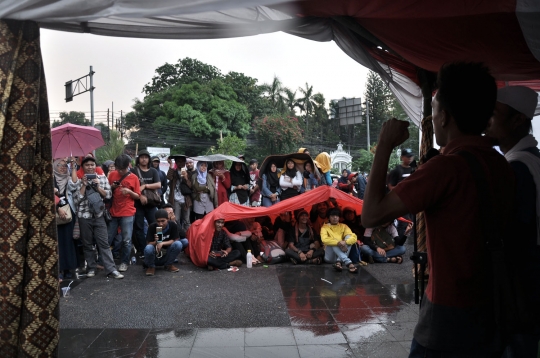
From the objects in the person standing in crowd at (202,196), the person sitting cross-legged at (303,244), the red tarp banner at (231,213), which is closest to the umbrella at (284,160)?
the person standing in crowd at (202,196)

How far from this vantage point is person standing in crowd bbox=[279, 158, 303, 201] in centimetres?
864

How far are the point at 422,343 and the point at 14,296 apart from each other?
2.05 metres

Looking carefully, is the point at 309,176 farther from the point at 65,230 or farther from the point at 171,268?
the point at 65,230

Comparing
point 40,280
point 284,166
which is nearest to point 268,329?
point 40,280

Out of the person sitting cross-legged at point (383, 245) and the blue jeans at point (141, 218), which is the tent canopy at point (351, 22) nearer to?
the person sitting cross-legged at point (383, 245)

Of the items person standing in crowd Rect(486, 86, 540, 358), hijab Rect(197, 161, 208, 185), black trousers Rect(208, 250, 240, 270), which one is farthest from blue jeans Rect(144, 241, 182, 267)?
person standing in crowd Rect(486, 86, 540, 358)

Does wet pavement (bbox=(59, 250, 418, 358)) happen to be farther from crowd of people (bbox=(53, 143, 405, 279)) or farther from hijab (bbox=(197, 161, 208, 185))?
hijab (bbox=(197, 161, 208, 185))

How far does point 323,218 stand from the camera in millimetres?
7656

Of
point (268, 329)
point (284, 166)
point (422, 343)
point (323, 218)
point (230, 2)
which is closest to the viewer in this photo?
point (422, 343)

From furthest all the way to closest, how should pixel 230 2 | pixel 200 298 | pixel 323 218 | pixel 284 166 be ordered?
pixel 284 166 < pixel 323 218 < pixel 200 298 < pixel 230 2

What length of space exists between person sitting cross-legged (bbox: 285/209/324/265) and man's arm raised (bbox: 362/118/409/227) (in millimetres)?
5750

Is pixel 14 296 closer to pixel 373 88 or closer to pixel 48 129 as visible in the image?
pixel 48 129

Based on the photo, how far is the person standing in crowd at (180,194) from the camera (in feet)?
27.1

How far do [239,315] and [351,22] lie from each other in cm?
317
